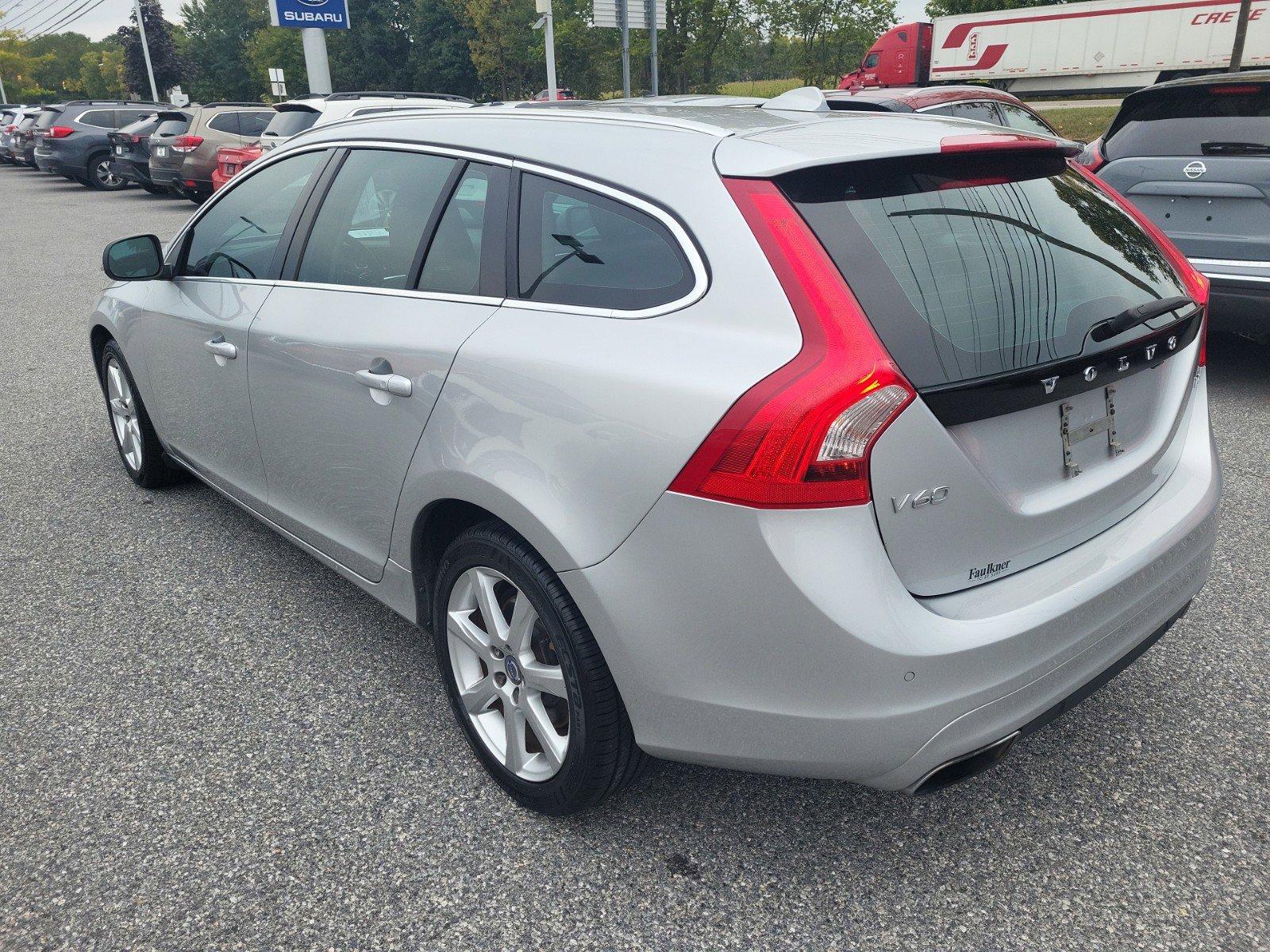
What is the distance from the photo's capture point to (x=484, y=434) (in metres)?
2.25

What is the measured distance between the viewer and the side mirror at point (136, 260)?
150 inches

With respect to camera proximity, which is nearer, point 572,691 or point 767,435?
point 767,435

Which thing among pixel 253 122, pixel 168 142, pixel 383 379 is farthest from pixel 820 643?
pixel 168 142

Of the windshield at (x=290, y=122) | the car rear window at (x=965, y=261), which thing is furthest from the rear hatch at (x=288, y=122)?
the car rear window at (x=965, y=261)

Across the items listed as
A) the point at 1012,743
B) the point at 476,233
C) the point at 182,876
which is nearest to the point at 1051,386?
the point at 1012,743

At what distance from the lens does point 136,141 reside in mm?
19969

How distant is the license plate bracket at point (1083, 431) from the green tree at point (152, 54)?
327 feet

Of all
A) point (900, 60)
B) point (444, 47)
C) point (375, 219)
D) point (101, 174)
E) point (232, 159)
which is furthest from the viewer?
point (444, 47)

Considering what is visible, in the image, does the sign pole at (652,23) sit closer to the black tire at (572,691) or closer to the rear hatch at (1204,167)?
the rear hatch at (1204,167)

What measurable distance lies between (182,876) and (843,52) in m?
65.2

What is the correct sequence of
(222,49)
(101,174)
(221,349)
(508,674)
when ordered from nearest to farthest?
(508,674)
(221,349)
(101,174)
(222,49)

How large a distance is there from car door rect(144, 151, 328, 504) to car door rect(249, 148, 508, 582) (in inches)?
5.8

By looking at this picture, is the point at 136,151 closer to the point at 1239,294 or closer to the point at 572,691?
the point at 1239,294

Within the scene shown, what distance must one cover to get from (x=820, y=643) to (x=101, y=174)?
89.5ft
